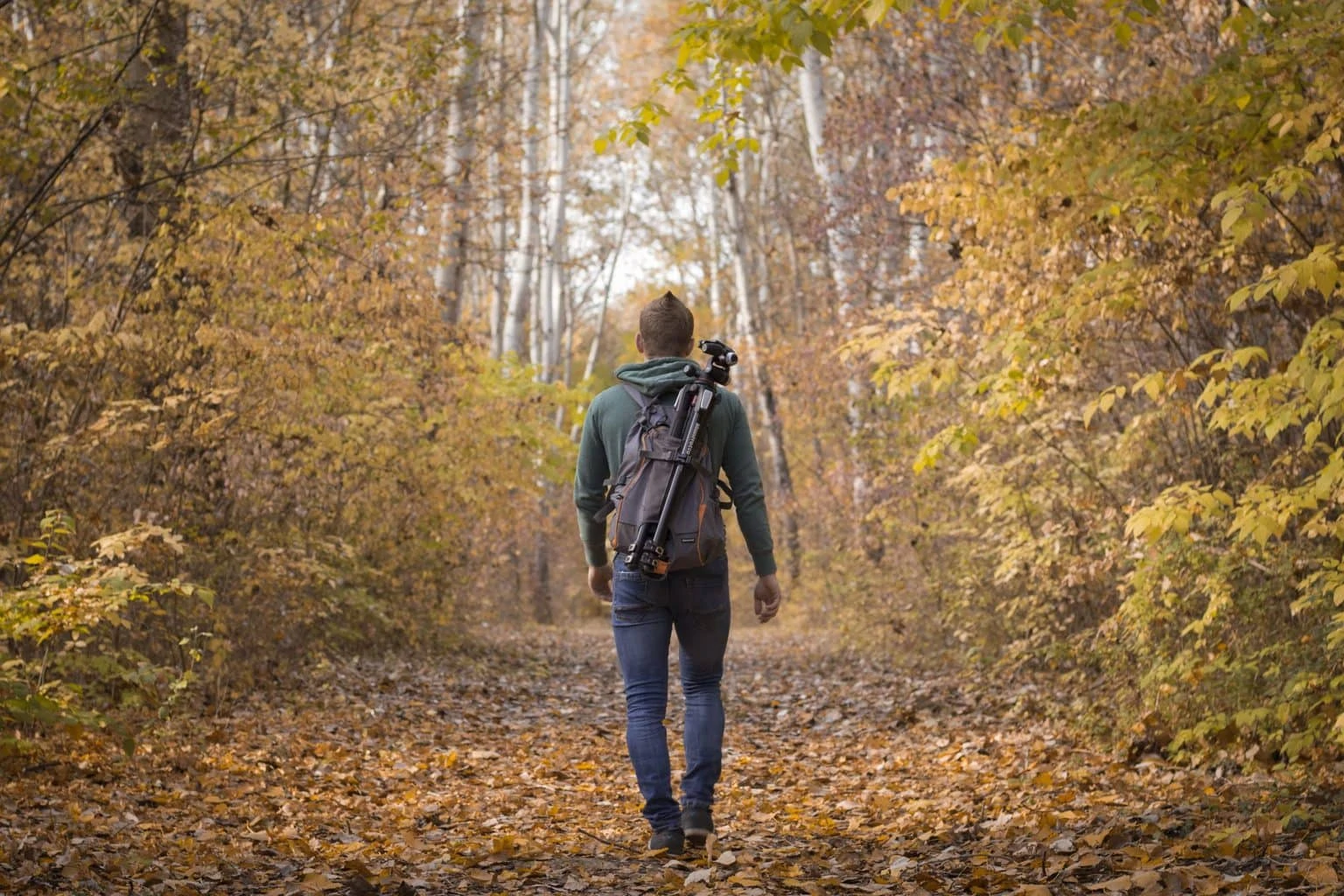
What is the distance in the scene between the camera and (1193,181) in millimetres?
6277

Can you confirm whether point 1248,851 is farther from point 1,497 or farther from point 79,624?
point 1,497

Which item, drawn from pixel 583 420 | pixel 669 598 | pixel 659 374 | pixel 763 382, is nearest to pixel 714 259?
pixel 763 382

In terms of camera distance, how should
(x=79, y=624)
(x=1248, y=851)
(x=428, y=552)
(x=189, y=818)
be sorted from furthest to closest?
(x=428, y=552) → (x=79, y=624) → (x=189, y=818) → (x=1248, y=851)

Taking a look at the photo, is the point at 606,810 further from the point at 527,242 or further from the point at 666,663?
the point at 527,242

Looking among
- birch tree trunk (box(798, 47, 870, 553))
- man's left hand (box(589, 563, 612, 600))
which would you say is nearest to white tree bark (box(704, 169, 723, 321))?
birch tree trunk (box(798, 47, 870, 553))

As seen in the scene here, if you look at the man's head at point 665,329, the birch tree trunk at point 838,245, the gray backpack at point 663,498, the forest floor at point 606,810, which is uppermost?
the birch tree trunk at point 838,245

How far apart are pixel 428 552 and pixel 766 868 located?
845 cm

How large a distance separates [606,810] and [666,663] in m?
1.56

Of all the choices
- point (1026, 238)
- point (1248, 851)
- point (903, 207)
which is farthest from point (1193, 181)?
point (1248, 851)

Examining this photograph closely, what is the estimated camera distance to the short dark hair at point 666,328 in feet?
16.1

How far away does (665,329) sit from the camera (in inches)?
194

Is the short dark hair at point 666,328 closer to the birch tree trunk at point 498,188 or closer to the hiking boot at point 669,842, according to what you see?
the hiking boot at point 669,842

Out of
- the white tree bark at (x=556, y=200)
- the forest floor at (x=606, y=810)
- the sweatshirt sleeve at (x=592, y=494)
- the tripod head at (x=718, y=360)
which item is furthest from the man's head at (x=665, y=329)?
the white tree bark at (x=556, y=200)

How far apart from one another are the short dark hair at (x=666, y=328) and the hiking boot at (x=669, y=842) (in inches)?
72.3
